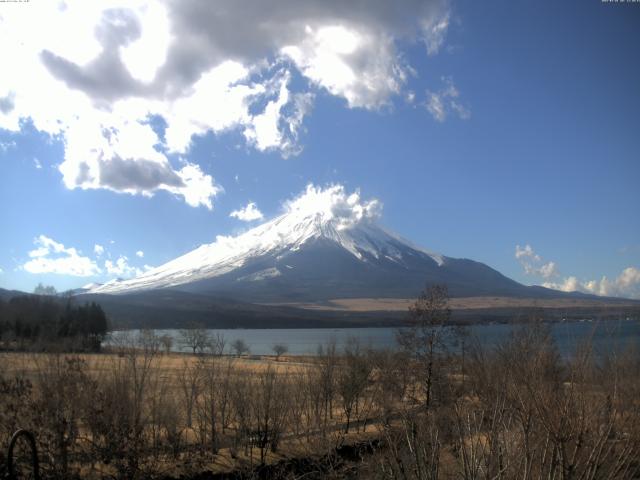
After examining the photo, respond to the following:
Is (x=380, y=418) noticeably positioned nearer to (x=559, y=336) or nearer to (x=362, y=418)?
(x=362, y=418)

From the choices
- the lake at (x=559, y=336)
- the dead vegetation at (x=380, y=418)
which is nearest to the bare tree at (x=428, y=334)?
the dead vegetation at (x=380, y=418)

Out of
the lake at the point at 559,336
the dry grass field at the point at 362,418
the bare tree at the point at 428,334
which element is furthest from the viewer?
the bare tree at the point at 428,334

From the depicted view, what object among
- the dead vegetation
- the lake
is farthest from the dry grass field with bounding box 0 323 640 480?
the lake

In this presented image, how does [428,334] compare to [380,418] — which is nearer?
[380,418]

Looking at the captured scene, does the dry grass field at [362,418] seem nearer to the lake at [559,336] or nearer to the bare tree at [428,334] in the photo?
the bare tree at [428,334]

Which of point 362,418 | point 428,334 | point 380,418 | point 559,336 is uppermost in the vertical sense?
point 428,334

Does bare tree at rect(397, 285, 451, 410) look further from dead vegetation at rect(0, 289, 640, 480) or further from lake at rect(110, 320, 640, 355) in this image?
lake at rect(110, 320, 640, 355)

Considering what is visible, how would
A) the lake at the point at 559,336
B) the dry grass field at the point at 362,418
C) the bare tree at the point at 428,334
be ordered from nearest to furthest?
the dry grass field at the point at 362,418 < the lake at the point at 559,336 < the bare tree at the point at 428,334

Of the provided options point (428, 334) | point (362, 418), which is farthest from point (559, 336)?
point (362, 418)

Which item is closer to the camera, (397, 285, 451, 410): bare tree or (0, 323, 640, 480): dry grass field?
(0, 323, 640, 480): dry grass field

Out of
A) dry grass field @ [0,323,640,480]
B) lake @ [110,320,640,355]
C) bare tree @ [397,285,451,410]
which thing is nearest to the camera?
dry grass field @ [0,323,640,480]

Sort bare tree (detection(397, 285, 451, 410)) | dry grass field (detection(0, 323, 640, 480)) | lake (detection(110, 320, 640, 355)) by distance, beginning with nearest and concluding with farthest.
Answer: dry grass field (detection(0, 323, 640, 480)) < lake (detection(110, 320, 640, 355)) < bare tree (detection(397, 285, 451, 410))

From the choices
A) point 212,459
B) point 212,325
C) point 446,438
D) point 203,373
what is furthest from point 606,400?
point 212,325

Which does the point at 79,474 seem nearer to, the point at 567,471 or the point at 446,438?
the point at 446,438
